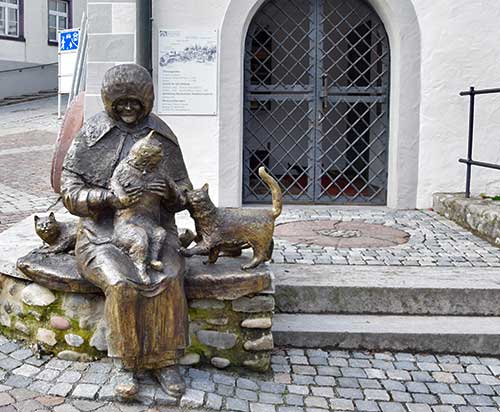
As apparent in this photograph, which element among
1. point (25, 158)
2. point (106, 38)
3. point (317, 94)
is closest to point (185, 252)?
point (106, 38)

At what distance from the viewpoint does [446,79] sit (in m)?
6.87

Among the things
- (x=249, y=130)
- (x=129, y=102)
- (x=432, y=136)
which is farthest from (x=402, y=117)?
(x=129, y=102)

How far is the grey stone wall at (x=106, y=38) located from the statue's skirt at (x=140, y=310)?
12.8ft

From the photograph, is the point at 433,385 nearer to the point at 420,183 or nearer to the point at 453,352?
the point at 453,352

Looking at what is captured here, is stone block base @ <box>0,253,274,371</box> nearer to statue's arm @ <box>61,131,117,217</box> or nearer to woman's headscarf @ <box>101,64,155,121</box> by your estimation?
statue's arm @ <box>61,131,117,217</box>

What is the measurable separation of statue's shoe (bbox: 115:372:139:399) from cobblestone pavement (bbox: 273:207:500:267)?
1714mm

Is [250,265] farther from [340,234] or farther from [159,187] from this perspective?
[340,234]

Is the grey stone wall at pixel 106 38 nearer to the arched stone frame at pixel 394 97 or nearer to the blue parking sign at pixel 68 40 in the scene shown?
the arched stone frame at pixel 394 97

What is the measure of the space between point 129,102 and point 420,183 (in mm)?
4247

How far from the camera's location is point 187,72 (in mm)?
6812

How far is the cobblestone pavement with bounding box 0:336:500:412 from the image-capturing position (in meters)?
3.09

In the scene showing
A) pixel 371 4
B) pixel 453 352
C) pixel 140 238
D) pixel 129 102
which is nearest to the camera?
pixel 140 238

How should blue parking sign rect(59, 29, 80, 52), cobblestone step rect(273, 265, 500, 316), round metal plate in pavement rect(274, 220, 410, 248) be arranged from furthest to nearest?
blue parking sign rect(59, 29, 80, 52) → round metal plate in pavement rect(274, 220, 410, 248) → cobblestone step rect(273, 265, 500, 316)

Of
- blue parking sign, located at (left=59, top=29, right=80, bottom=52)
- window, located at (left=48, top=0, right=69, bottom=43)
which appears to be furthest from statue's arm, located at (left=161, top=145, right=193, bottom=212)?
window, located at (left=48, top=0, right=69, bottom=43)
